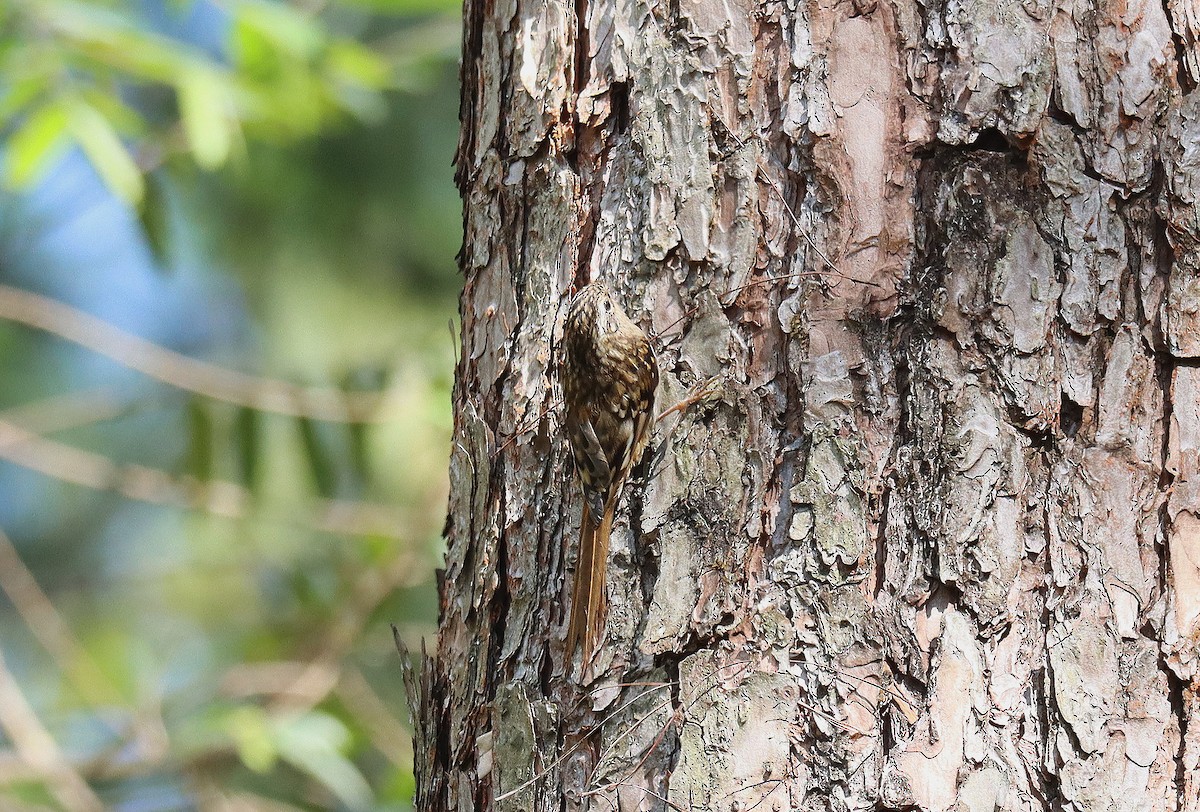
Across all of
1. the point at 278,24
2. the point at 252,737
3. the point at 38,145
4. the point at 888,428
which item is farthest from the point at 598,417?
the point at 252,737

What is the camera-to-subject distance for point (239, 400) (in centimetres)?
353

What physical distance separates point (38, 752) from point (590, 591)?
261 centimetres

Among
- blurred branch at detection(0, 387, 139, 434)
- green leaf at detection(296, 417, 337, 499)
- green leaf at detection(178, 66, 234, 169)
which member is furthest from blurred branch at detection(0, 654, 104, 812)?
green leaf at detection(178, 66, 234, 169)

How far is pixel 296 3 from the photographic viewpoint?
12.5ft

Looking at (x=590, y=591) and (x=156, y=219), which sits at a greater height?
(x=156, y=219)

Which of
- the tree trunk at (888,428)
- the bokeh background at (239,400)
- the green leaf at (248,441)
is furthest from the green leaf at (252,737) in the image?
the tree trunk at (888,428)

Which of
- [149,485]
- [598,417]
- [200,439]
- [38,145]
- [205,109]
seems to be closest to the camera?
[598,417]

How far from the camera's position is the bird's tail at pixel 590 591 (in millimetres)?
1244

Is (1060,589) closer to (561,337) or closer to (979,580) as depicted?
(979,580)

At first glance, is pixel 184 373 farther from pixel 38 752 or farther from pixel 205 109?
pixel 38 752

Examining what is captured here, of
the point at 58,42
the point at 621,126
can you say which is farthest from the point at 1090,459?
the point at 58,42

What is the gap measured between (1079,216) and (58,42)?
2.64m

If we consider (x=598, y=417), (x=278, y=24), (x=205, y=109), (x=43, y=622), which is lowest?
(x=598, y=417)

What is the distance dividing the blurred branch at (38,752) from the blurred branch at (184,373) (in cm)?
92
